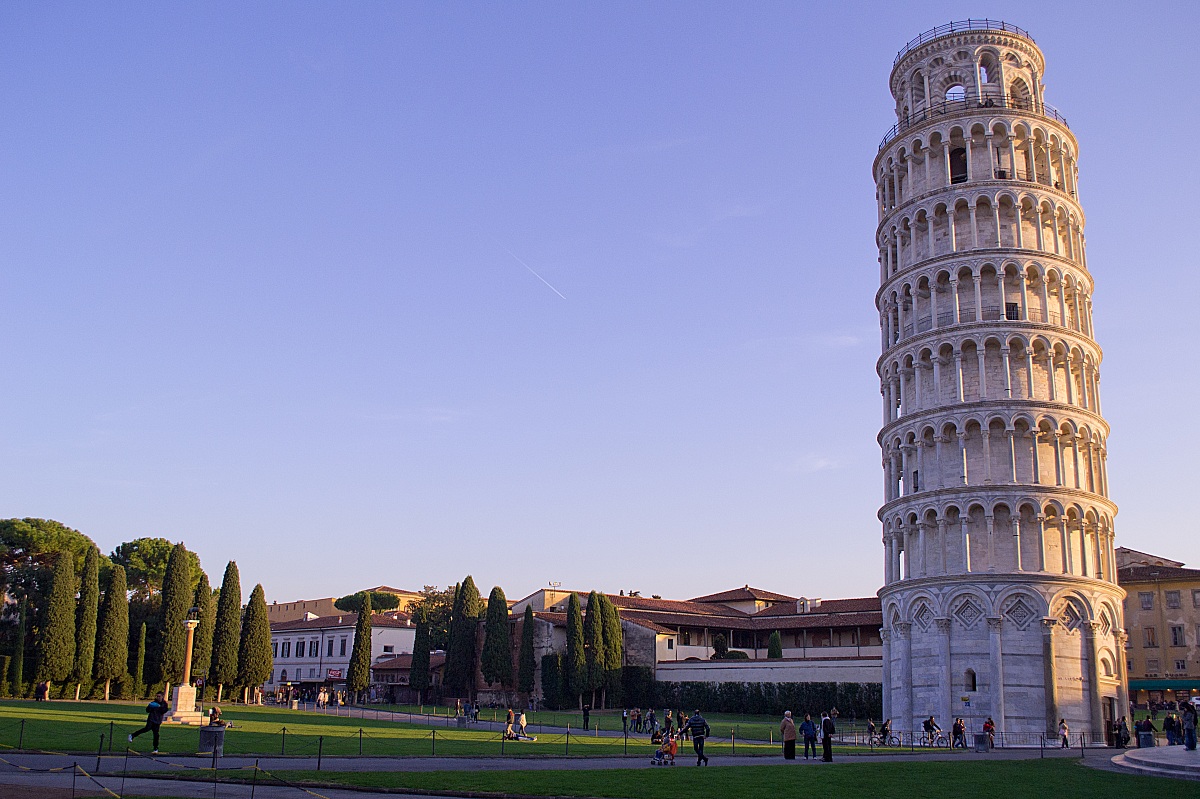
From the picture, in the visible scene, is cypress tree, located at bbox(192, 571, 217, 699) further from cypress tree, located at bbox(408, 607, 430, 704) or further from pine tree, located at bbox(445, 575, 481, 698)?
pine tree, located at bbox(445, 575, 481, 698)

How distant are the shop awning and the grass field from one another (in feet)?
166

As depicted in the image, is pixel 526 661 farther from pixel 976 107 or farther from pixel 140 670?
pixel 976 107

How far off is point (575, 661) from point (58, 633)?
33079 mm

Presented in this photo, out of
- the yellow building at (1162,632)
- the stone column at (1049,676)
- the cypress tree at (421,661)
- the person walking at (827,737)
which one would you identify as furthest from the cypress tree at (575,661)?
the person walking at (827,737)

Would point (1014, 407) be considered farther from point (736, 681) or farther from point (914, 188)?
point (736, 681)

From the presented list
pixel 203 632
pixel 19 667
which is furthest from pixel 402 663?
pixel 19 667

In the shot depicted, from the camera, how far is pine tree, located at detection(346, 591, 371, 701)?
252 ft

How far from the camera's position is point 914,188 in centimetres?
5675

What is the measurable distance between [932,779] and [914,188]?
3973 cm

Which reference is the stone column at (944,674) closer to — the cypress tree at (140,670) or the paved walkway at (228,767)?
the paved walkway at (228,767)

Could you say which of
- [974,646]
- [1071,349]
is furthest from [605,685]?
[1071,349]

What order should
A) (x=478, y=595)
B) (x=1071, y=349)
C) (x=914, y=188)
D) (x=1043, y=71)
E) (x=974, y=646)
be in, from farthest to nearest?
(x=478, y=595) → (x=1043, y=71) → (x=914, y=188) → (x=1071, y=349) → (x=974, y=646)

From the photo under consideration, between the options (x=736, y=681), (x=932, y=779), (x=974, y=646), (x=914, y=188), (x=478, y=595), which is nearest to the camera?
(x=932, y=779)

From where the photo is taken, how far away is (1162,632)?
80.1 meters
